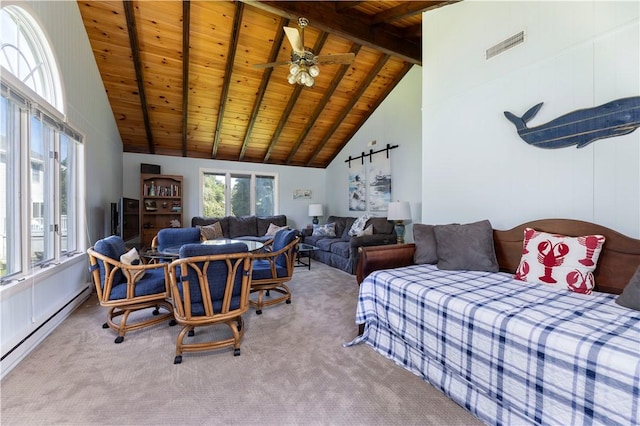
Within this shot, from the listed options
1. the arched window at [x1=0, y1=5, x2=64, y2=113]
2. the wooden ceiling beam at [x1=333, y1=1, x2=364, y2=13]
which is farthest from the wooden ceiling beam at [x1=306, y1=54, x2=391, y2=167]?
the arched window at [x1=0, y1=5, x2=64, y2=113]

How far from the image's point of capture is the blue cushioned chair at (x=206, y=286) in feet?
6.30

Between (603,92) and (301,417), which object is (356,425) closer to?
(301,417)

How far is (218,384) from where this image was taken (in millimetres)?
1733

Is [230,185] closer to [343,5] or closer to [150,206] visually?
[150,206]

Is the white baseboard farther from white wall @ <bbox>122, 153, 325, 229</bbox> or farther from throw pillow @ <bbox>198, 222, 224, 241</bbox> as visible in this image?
white wall @ <bbox>122, 153, 325, 229</bbox>

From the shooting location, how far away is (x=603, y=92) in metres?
1.98

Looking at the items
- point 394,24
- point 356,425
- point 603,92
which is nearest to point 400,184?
point 394,24

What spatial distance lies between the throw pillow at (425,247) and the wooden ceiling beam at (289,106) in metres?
3.27

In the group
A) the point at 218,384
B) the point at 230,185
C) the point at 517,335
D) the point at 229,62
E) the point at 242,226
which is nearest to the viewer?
the point at 517,335

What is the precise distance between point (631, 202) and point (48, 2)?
5.06m

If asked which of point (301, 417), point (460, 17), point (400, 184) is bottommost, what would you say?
point (301, 417)

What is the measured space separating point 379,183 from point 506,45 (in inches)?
129

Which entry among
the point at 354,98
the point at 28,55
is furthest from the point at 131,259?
the point at 354,98

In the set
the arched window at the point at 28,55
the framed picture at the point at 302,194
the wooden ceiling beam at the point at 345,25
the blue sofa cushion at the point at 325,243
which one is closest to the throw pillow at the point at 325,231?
the blue sofa cushion at the point at 325,243
